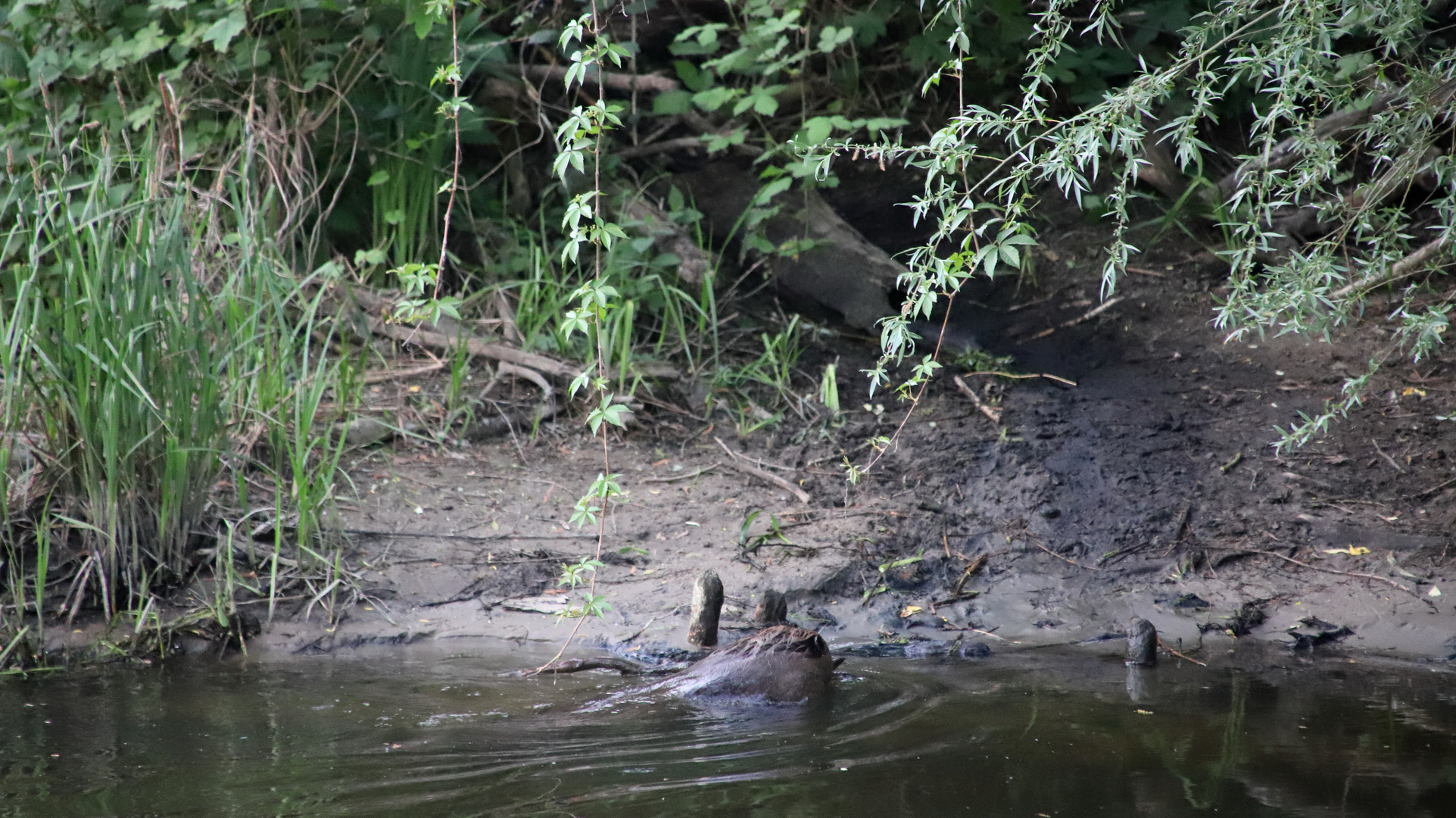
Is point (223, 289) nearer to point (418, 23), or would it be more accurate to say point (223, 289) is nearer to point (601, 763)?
point (418, 23)

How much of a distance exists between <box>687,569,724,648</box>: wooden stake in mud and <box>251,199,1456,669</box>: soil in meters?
0.14

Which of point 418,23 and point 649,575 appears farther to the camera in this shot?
point 418,23

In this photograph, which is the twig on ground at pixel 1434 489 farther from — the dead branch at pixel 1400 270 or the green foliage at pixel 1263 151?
the dead branch at pixel 1400 270

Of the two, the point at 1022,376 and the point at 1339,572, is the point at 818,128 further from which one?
the point at 1339,572

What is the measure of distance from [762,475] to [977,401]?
971 mm

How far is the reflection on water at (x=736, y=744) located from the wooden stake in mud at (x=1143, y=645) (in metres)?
0.05

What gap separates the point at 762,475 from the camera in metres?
4.35

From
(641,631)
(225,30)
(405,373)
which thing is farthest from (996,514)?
(225,30)

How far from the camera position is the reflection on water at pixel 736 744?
7.41ft

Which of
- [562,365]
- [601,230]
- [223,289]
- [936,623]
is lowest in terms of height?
[936,623]

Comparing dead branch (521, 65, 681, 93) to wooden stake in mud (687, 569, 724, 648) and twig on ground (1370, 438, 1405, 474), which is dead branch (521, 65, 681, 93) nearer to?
wooden stake in mud (687, 569, 724, 648)

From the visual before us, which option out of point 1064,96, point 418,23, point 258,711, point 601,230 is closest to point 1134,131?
point 601,230

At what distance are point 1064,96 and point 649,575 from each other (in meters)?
3.82

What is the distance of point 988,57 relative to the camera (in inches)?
221
